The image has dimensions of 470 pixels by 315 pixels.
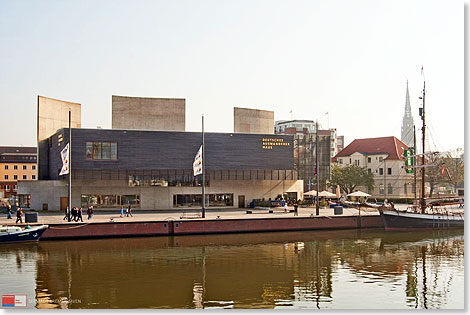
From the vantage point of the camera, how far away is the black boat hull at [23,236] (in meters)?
41.4

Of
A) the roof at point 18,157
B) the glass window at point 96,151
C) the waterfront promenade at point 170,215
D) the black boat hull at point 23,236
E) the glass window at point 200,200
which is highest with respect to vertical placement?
the roof at point 18,157

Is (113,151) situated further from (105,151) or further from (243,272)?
(243,272)

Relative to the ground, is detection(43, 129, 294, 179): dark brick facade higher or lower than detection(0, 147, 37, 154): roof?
lower

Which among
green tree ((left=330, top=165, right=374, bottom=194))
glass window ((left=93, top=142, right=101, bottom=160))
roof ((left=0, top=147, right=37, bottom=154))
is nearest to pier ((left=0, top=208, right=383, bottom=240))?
glass window ((left=93, top=142, right=101, bottom=160))

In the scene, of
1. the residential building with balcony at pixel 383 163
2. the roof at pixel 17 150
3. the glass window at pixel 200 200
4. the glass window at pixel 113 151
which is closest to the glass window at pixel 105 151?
the glass window at pixel 113 151

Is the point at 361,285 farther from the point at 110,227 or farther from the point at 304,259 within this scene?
the point at 110,227

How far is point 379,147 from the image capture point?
341 feet

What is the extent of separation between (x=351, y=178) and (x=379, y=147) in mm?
13334

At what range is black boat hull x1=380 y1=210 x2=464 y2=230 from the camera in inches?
2126

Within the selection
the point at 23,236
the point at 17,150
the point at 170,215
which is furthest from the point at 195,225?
the point at 17,150

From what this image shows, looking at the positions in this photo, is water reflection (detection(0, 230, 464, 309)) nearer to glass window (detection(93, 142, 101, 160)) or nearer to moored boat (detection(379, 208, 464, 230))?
moored boat (detection(379, 208, 464, 230))

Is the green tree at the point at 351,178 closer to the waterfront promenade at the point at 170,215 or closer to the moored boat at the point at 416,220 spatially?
the waterfront promenade at the point at 170,215

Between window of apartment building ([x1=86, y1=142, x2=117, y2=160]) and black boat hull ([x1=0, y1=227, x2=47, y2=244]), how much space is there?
18989 millimetres

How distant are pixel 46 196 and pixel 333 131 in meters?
132
